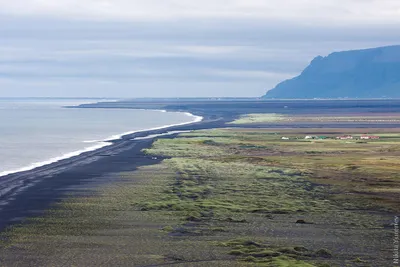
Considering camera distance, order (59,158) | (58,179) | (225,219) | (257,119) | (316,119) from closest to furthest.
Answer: (225,219), (58,179), (59,158), (316,119), (257,119)

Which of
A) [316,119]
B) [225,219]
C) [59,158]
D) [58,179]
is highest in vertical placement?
[225,219]

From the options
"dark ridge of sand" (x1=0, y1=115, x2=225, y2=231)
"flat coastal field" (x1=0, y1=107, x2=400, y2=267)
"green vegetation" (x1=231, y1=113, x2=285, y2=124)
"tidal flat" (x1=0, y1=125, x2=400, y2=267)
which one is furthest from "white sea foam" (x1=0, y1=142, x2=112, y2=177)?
"green vegetation" (x1=231, y1=113, x2=285, y2=124)

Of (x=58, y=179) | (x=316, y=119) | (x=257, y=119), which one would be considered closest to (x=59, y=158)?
(x=58, y=179)

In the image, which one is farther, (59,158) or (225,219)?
(59,158)

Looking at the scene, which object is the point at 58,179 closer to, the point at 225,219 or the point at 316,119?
the point at 225,219

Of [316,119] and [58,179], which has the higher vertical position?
[58,179]

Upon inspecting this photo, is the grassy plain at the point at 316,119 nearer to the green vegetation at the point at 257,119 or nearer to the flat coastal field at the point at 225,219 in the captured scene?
the green vegetation at the point at 257,119

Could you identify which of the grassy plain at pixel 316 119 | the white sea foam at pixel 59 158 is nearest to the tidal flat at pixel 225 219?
the white sea foam at pixel 59 158

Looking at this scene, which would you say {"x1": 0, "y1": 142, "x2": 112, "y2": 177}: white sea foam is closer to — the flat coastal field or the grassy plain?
the flat coastal field
